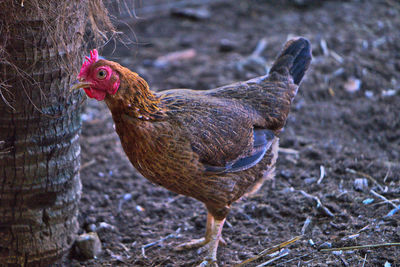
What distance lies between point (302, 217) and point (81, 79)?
6.73ft

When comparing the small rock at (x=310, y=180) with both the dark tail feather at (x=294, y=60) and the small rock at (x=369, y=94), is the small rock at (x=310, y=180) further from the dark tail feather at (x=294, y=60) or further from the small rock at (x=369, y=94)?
the small rock at (x=369, y=94)

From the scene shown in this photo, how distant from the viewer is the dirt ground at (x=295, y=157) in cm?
337

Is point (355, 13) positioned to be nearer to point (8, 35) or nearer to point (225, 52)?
point (225, 52)

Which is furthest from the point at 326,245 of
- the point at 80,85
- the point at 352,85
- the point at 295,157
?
the point at 352,85

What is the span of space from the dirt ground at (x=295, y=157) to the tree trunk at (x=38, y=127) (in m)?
0.35

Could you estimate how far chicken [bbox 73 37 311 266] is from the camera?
2.79 m

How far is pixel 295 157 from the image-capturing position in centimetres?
443

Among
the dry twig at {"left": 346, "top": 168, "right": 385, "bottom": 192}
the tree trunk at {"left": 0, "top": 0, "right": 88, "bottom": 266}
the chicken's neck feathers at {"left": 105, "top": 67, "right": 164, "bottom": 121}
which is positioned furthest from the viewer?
the dry twig at {"left": 346, "top": 168, "right": 385, "bottom": 192}

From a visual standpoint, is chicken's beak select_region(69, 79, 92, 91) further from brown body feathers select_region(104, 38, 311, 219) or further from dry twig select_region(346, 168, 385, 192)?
dry twig select_region(346, 168, 385, 192)

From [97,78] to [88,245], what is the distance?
134cm

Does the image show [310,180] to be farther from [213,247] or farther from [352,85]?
[352,85]

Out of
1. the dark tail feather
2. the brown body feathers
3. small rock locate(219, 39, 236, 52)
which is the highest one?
the dark tail feather

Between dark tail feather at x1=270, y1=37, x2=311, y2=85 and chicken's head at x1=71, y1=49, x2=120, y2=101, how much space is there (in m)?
1.52

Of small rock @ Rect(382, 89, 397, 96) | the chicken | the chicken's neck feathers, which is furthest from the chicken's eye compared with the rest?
small rock @ Rect(382, 89, 397, 96)
